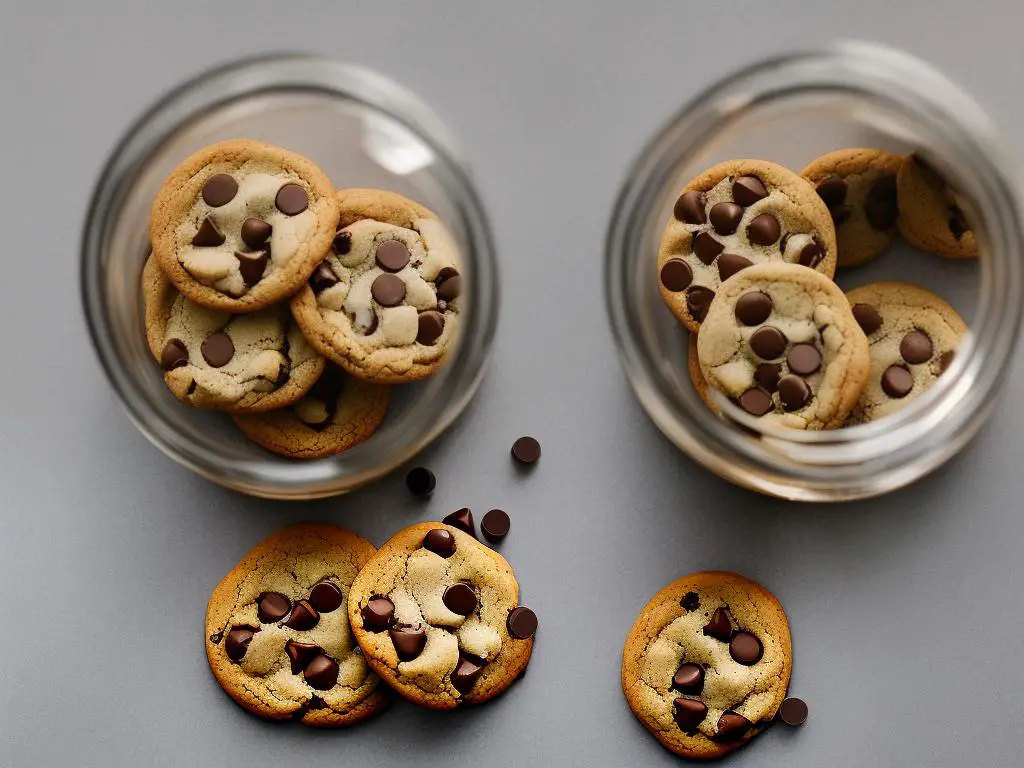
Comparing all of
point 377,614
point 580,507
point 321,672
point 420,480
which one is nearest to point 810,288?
point 580,507

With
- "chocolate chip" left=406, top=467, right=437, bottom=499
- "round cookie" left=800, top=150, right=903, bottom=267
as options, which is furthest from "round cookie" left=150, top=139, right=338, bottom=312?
"round cookie" left=800, top=150, right=903, bottom=267

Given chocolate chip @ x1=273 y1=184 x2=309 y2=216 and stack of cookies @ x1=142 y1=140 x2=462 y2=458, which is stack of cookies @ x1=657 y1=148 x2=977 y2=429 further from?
chocolate chip @ x1=273 y1=184 x2=309 y2=216

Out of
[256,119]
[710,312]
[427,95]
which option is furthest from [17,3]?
[710,312]

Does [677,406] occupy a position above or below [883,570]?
above

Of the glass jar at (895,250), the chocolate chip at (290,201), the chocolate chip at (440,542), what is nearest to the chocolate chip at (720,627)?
the glass jar at (895,250)

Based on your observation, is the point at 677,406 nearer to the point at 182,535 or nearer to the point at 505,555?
the point at 505,555

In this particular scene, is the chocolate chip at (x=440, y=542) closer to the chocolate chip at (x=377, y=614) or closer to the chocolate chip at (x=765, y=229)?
the chocolate chip at (x=377, y=614)
